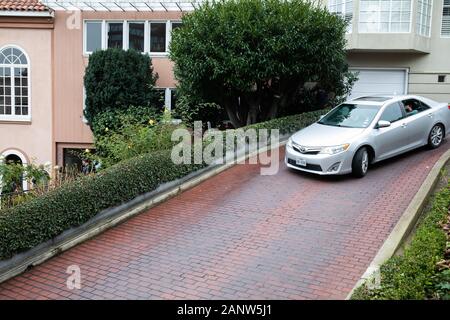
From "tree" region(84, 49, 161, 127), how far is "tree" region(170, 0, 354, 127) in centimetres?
360

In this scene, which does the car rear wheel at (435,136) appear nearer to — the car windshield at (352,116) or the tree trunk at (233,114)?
the car windshield at (352,116)

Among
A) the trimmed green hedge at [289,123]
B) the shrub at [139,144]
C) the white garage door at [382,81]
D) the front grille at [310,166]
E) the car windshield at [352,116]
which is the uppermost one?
the white garage door at [382,81]

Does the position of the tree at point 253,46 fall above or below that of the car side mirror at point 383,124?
above

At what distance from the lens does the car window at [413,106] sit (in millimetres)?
12133

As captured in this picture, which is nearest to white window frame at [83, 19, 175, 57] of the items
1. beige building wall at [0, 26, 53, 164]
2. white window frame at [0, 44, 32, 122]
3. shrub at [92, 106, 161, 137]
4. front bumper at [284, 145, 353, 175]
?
beige building wall at [0, 26, 53, 164]

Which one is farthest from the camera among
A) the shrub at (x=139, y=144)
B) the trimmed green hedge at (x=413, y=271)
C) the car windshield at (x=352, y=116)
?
the shrub at (x=139, y=144)

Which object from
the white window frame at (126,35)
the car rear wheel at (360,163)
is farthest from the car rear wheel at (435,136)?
the white window frame at (126,35)

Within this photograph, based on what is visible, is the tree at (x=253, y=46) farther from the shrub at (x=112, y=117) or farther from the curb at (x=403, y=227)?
the curb at (x=403, y=227)

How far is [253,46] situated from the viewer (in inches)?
558

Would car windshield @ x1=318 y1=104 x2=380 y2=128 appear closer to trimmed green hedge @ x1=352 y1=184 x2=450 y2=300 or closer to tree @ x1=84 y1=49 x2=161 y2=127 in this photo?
trimmed green hedge @ x1=352 y1=184 x2=450 y2=300

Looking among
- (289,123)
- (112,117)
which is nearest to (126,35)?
(112,117)

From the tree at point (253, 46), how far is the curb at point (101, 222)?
2.88 metres

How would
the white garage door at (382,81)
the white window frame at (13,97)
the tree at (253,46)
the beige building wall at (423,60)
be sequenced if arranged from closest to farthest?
the tree at (253,46), the beige building wall at (423,60), the white garage door at (382,81), the white window frame at (13,97)

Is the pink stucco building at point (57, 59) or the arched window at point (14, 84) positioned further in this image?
the arched window at point (14, 84)
